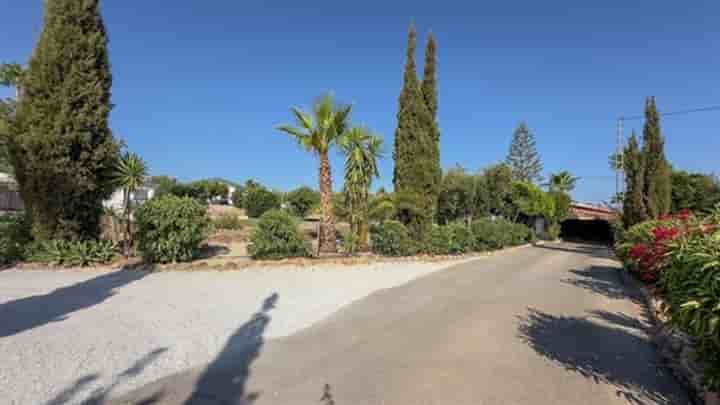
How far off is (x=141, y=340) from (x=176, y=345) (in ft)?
1.58

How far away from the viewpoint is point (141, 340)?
3957mm

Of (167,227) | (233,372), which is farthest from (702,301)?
(167,227)

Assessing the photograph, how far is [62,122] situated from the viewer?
8.53 m

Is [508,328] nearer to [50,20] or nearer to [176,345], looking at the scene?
[176,345]

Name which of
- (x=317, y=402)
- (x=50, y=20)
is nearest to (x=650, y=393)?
(x=317, y=402)

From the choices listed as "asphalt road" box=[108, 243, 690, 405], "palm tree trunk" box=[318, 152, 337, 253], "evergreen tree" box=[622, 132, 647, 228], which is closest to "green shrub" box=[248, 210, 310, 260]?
"palm tree trunk" box=[318, 152, 337, 253]

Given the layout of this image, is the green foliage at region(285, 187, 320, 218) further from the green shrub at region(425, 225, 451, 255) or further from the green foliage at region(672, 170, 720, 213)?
the green foliage at region(672, 170, 720, 213)

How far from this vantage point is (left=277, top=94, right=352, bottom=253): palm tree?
35.8 feet

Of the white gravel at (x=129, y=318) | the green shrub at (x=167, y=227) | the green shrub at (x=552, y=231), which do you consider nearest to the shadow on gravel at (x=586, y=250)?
the green shrub at (x=552, y=231)

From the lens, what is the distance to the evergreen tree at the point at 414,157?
1223 centimetres

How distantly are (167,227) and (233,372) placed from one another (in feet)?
22.3

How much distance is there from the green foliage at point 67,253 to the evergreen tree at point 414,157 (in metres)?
9.24

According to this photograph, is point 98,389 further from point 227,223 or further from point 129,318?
point 227,223

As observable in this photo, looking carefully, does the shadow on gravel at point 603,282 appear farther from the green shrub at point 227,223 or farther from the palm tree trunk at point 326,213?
the green shrub at point 227,223
